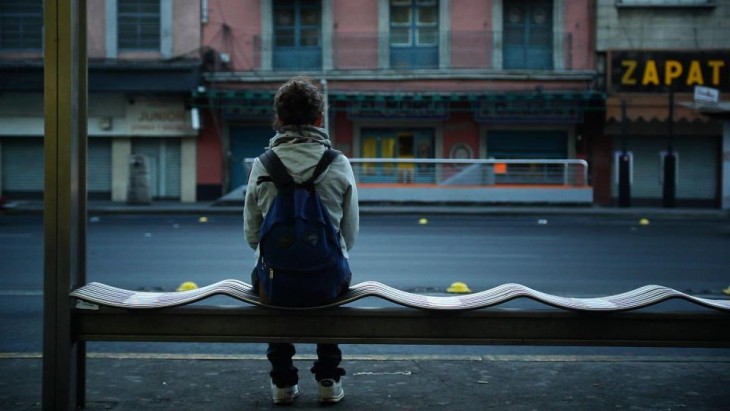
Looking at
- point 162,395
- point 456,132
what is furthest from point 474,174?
point 162,395

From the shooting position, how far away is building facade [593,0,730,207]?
26.7 metres

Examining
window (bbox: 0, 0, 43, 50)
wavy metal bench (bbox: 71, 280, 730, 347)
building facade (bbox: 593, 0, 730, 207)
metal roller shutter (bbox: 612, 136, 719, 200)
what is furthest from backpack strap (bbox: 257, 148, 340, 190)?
window (bbox: 0, 0, 43, 50)

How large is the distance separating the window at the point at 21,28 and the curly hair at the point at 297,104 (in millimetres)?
25082

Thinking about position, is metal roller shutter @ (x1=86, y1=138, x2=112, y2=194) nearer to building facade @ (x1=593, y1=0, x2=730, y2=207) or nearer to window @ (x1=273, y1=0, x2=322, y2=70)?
window @ (x1=273, y1=0, x2=322, y2=70)

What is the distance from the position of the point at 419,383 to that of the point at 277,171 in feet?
5.06

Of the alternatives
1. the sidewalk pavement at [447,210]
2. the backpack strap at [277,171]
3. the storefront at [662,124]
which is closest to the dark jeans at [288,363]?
the backpack strap at [277,171]

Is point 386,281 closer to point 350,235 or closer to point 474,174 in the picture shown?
point 350,235

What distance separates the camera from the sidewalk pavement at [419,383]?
4.28m

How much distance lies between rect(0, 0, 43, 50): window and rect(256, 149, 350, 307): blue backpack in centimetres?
2539

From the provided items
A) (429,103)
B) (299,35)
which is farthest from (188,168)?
(429,103)

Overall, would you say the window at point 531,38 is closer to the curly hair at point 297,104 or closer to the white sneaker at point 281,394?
the curly hair at point 297,104

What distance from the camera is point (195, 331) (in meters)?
3.85

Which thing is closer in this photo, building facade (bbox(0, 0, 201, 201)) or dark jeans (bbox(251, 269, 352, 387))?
dark jeans (bbox(251, 269, 352, 387))

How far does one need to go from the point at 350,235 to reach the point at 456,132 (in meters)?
24.2
